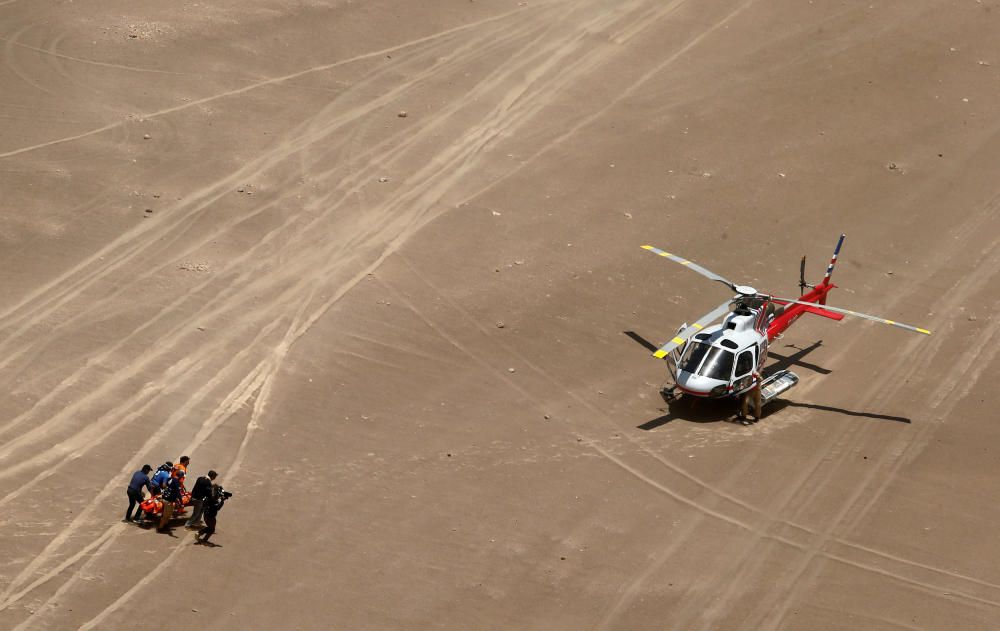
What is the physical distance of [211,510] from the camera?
21.2 meters

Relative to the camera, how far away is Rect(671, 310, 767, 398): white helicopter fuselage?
82.3 ft

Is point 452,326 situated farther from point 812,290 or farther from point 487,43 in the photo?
point 487,43

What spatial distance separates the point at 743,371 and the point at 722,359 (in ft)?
1.54

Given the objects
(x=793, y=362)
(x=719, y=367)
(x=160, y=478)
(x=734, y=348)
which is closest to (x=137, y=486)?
(x=160, y=478)

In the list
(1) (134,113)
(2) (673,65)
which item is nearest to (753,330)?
(2) (673,65)

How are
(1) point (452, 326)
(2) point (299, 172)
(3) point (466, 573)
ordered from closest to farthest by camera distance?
(3) point (466, 573)
(1) point (452, 326)
(2) point (299, 172)

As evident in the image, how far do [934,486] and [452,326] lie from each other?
9457 millimetres

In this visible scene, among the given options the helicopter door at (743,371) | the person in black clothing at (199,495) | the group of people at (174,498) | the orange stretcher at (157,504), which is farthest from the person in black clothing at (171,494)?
the helicopter door at (743,371)

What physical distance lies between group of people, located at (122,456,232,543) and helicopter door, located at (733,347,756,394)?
358 inches

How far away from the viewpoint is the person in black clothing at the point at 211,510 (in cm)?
2122

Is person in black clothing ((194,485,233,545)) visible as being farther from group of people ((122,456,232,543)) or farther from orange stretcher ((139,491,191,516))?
orange stretcher ((139,491,191,516))

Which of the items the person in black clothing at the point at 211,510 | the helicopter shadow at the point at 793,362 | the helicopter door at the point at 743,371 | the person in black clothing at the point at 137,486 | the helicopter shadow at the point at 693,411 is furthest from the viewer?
the helicopter shadow at the point at 793,362

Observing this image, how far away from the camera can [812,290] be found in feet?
98.5

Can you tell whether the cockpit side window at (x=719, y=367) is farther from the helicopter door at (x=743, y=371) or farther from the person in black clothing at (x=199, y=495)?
the person in black clothing at (x=199, y=495)
